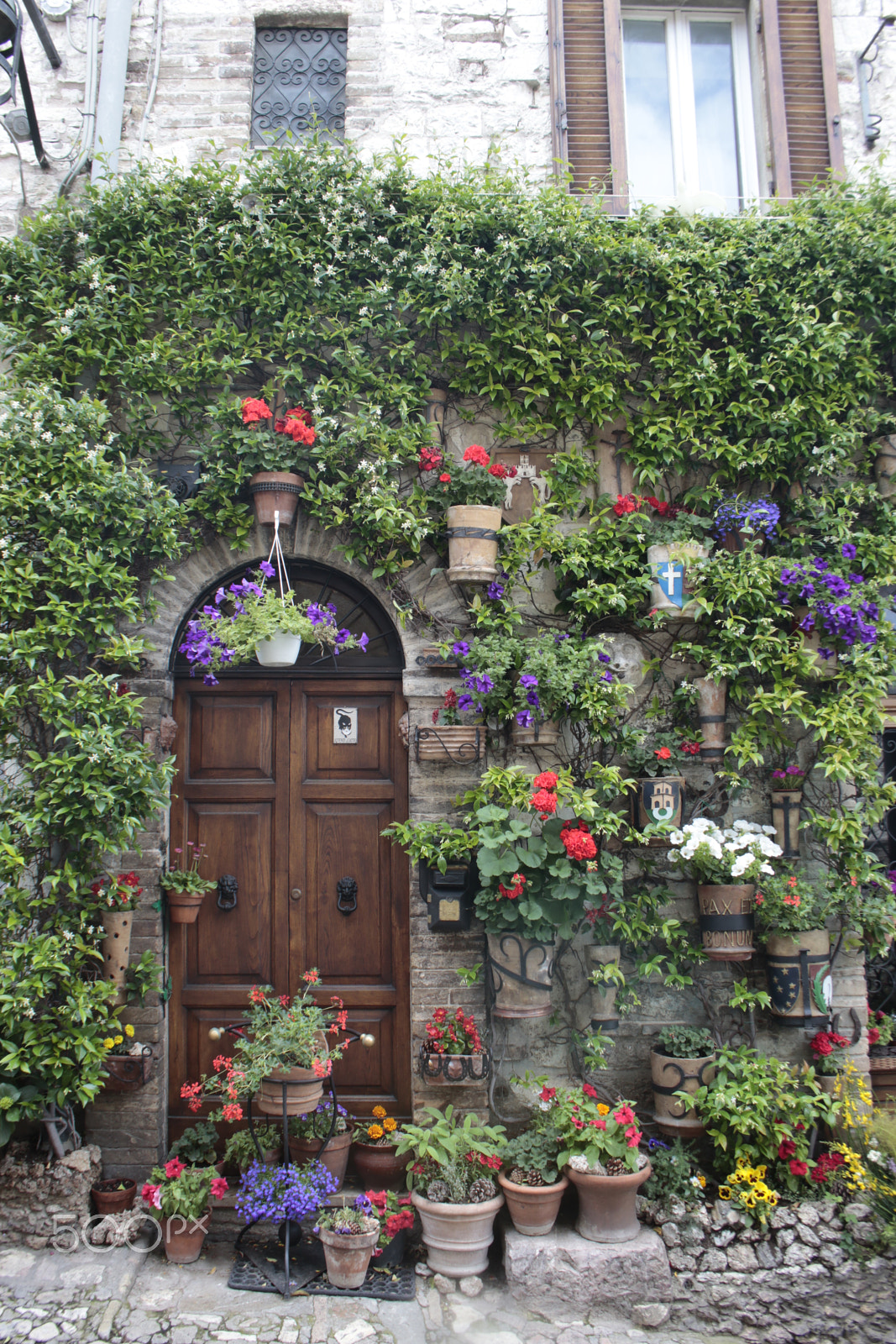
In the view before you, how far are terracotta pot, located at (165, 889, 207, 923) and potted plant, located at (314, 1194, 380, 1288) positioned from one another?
1.49 m

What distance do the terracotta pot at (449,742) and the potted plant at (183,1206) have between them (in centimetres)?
203

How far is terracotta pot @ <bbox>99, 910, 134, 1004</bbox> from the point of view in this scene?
3.90 metres

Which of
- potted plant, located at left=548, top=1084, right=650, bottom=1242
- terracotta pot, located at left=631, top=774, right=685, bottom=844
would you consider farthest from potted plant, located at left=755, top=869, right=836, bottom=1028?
potted plant, located at left=548, top=1084, right=650, bottom=1242

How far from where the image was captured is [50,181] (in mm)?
4664

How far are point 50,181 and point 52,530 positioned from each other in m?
2.19

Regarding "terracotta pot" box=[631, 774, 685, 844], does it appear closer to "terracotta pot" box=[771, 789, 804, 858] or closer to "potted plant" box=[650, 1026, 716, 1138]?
"terracotta pot" box=[771, 789, 804, 858]

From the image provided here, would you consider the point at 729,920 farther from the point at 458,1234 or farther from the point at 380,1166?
the point at 380,1166

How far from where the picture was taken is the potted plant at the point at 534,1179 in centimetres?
351

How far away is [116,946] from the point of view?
12.8 feet

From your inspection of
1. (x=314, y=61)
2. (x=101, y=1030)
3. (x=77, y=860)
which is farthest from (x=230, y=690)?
(x=314, y=61)

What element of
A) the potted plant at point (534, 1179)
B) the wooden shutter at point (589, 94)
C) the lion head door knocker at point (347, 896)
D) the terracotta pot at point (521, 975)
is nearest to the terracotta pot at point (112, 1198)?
the lion head door knocker at point (347, 896)

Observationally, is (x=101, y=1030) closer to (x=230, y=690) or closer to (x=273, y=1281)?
(x=273, y=1281)

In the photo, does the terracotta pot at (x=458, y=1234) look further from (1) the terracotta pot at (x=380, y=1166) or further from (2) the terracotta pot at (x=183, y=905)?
(2) the terracotta pot at (x=183, y=905)

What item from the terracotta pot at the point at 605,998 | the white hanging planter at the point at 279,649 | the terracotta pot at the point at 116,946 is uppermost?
the white hanging planter at the point at 279,649
